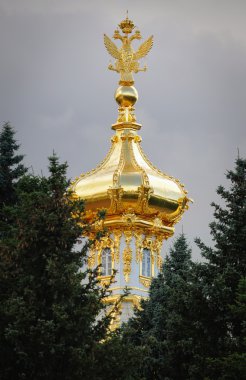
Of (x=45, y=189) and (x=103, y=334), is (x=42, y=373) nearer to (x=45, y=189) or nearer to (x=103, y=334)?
(x=103, y=334)

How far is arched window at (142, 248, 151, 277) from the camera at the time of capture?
143 feet

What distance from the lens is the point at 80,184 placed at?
44156mm

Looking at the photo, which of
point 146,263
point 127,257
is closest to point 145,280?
point 146,263

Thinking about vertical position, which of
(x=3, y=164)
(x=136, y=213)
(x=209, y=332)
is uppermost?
(x=136, y=213)

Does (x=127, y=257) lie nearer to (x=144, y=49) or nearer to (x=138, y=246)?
(x=138, y=246)

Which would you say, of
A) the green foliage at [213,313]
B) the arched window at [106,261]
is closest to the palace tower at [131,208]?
the arched window at [106,261]

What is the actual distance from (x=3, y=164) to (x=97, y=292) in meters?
6.37

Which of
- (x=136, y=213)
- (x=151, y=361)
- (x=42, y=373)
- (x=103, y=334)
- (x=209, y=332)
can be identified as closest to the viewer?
(x=42, y=373)

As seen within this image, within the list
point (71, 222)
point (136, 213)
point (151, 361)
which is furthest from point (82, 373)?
point (136, 213)

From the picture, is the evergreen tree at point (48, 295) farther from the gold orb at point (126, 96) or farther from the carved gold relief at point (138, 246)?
the gold orb at point (126, 96)

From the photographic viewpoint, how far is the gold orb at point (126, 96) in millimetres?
45594

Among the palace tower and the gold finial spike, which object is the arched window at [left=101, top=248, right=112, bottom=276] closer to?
the palace tower

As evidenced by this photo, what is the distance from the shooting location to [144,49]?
153 ft

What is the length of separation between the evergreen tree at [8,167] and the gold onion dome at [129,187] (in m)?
11.3
